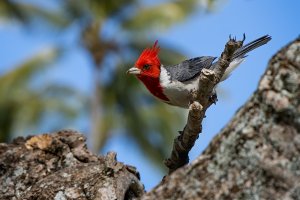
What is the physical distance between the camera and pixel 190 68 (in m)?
6.04

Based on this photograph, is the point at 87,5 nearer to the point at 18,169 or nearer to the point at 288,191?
the point at 18,169

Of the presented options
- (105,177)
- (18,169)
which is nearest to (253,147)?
(105,177)

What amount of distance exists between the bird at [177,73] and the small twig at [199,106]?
1.00m

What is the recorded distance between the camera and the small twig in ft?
13.9

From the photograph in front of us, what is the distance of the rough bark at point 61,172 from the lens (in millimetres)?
4254

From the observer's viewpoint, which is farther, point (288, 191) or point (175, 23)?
point (175, 23)

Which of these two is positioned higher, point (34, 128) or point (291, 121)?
point (34, 128)

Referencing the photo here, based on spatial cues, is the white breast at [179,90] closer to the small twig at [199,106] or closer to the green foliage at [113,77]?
the small twig at [199,106]

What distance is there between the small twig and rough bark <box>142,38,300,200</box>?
1.36 meters

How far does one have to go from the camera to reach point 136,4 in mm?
18406

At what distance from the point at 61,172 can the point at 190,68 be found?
77.2 inches

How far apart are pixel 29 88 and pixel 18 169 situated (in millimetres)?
13523

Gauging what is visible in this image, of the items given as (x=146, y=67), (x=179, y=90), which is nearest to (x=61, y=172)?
(x=179, y=90)

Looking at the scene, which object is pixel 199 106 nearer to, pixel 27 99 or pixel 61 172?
pixel 61 172
